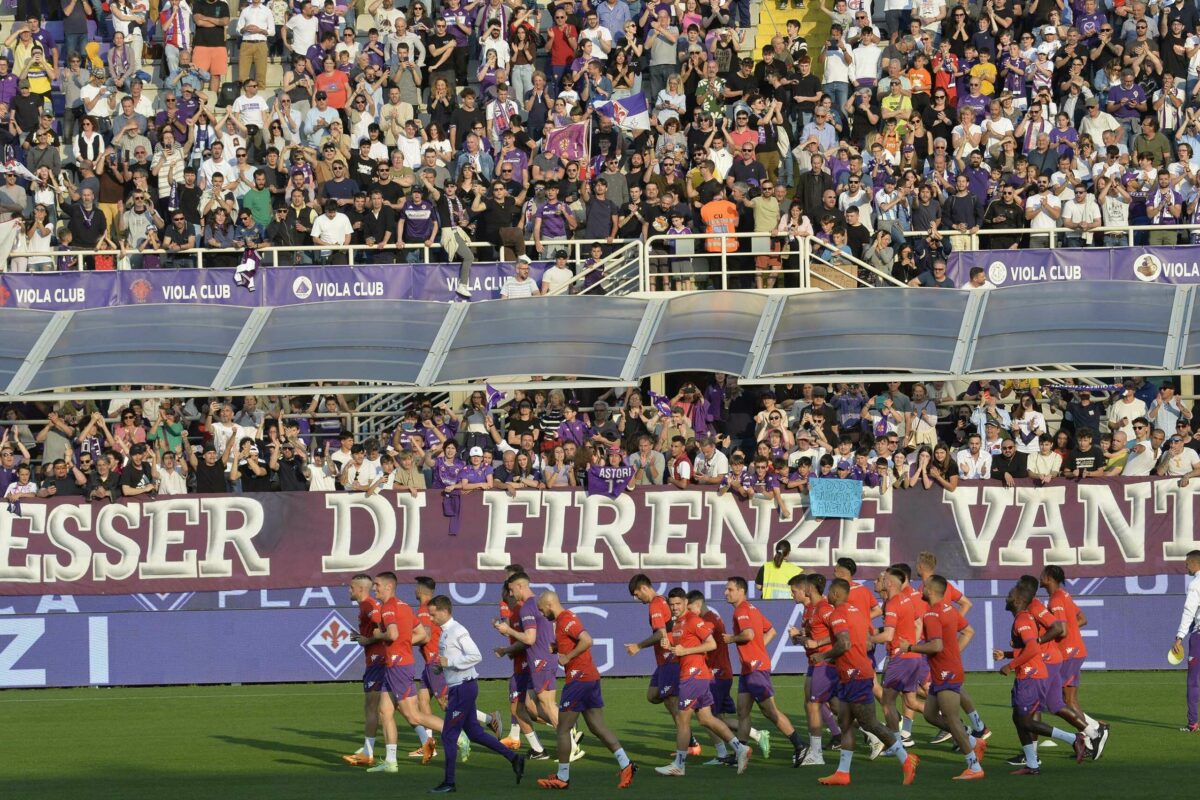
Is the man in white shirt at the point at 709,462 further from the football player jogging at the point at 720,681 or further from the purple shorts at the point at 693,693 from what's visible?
the purple shorts at the point at 693,693

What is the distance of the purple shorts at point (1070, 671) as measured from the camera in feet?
63.1

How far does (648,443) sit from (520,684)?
7.89 meters

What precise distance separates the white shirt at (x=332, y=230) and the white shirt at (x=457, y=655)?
1489 centimetres

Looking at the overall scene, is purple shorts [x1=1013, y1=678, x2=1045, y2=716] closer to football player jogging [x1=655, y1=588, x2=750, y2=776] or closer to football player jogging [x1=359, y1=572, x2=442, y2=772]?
football player jogging [x1=655, y1=588, x2=750, y2=776]

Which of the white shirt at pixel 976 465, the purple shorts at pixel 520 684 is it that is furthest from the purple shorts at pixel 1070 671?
the white shirt at pixel 976 465

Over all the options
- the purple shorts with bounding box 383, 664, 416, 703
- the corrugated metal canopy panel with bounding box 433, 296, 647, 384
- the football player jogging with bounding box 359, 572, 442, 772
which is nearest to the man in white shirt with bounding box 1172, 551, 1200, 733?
the football player jogging with bounding box 359, 572, 442, 772

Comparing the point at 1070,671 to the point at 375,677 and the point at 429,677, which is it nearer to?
the point at 429,677

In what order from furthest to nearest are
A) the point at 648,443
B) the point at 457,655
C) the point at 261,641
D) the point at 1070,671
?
1. the point at 648,443
2. the point at 261,641
3. the point at 1070,671
4. the point at 457,655

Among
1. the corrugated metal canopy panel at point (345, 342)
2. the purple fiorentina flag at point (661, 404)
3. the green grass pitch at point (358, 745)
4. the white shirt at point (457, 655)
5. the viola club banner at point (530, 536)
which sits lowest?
the green grass pitch at point (358, 745)

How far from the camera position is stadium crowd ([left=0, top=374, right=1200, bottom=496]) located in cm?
2689

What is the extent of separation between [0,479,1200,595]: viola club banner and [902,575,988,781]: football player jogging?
7835 millimetres

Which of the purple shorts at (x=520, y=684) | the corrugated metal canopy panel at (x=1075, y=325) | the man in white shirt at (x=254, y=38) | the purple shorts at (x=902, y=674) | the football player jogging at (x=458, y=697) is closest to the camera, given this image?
the football player jogging at (x=458, y=697)

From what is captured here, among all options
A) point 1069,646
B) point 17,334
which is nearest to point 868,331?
point 1069,646

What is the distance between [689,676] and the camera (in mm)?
18594
